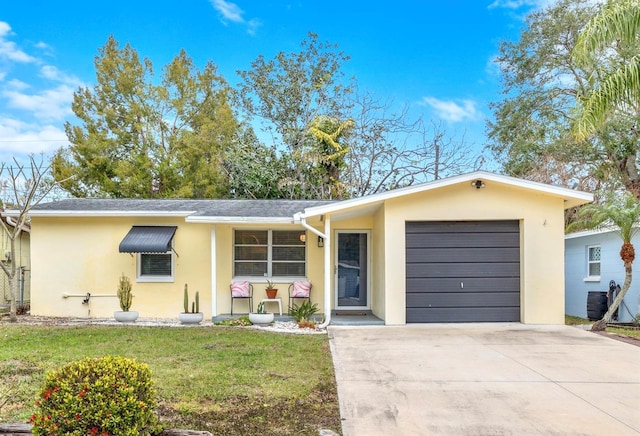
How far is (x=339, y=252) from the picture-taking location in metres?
12.3

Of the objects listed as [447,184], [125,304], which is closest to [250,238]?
[125,304]

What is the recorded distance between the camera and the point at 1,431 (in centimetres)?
365

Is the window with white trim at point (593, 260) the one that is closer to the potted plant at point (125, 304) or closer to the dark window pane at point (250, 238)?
the dark window pane at point (250, 238)

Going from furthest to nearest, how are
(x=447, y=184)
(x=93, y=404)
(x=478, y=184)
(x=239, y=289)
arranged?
(x=239, y=289) < (x=478, y=184) < (x=447, y=184) < (x=93, y=404)

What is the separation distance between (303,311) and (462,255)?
3972 mm

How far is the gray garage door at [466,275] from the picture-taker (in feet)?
34.0

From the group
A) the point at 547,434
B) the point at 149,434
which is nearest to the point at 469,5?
the point at 547,434

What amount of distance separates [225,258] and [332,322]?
3475mm

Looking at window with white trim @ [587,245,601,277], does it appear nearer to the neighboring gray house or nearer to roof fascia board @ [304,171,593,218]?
the neighboring gray house

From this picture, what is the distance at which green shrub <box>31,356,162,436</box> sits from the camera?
3.34 meters

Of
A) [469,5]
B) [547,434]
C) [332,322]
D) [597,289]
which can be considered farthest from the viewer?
[469,5]

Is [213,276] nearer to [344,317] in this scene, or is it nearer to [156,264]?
[156,264]

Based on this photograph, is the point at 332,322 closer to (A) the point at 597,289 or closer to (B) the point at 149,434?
(B) the point at 149,434

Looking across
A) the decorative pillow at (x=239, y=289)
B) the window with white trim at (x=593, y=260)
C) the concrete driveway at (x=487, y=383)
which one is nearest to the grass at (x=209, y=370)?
the concrete driveway at (x=487, y=383)
